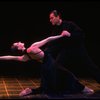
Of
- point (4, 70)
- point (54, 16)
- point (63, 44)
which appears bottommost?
point (4, 70)

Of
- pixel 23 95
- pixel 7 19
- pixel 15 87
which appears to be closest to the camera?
pixel 23 95

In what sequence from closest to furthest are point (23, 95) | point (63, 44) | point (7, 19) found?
point (23, 95) → point (63, 44) → point (7, 19)

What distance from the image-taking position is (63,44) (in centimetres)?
702

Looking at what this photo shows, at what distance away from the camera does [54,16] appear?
687cm

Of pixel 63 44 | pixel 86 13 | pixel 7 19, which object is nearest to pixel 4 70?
pixel 7 19

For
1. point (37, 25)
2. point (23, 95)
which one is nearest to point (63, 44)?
point (23, 95)

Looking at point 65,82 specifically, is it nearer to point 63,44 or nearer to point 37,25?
point 63,44

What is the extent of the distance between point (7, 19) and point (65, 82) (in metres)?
4.55

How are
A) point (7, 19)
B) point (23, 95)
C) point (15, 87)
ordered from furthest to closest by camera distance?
1. point (7, 19)
2. point (15, 87)
3. point (23, 95)

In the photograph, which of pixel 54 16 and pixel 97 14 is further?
pixel 97 14

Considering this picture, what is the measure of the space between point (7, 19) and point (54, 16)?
4228 mm

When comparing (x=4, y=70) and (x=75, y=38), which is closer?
(x=75, y=38)

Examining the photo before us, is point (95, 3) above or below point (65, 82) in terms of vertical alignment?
above

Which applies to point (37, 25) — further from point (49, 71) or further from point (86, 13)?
point (49, 71)
